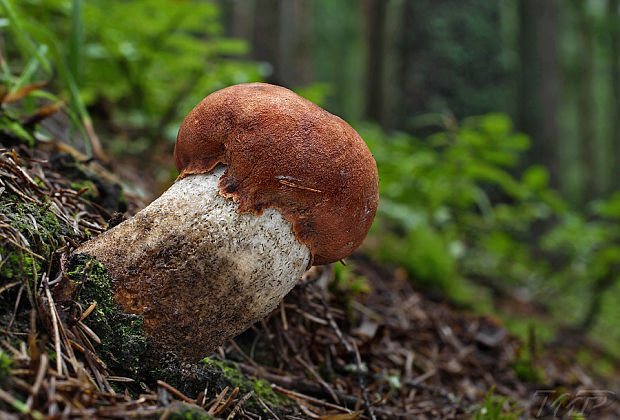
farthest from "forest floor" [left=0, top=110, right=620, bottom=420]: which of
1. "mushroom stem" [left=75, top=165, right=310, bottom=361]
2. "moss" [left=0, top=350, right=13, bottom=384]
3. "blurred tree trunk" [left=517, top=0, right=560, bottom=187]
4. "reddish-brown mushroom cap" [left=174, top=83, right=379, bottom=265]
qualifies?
"blurred tree trunk" [left=517, top=0, right=560, bottom=187]

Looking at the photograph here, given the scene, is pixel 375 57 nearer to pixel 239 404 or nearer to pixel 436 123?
pixel 436 123

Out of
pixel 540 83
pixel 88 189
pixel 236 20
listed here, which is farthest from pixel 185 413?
pixel 236 20

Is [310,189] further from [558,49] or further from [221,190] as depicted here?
[558,49]

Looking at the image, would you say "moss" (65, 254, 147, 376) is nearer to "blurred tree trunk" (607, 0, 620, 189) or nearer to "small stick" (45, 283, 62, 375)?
"small stick" (45, 283, 62, 375)

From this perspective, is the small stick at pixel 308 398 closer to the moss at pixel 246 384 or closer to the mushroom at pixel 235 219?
the moss at pixel 246 384

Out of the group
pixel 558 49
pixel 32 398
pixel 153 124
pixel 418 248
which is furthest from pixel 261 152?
pixel 558 49

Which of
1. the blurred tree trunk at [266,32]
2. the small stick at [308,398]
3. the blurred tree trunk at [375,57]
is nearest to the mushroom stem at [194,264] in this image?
the small stick at [308,398]
